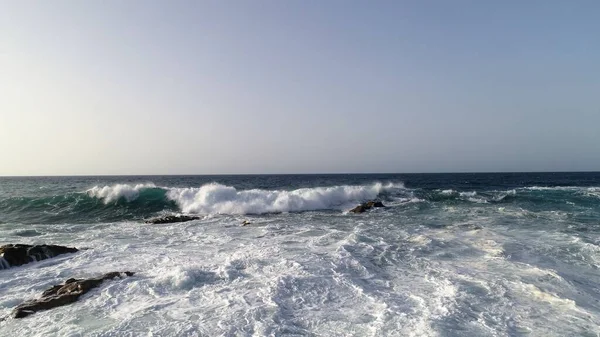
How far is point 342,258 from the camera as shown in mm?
10008

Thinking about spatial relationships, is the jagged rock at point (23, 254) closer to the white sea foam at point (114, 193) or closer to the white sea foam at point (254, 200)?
the white sea foam at point (254, 200)

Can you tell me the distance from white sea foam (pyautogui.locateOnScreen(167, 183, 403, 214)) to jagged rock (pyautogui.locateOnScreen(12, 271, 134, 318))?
52.0 ft

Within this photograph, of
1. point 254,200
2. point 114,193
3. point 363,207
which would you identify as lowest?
point 363,207

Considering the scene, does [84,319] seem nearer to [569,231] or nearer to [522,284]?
Answer: [522,284]

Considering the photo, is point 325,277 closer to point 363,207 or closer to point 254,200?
point 363,207

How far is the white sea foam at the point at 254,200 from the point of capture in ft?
80.2

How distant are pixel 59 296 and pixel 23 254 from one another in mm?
4422

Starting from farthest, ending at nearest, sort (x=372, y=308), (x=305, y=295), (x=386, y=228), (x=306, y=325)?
1. (x=386, y=228)
2. (x=305, y=295)
3. (x=372, y=308)
4. (x=306, y=325)

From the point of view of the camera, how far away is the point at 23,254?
32.4 ft

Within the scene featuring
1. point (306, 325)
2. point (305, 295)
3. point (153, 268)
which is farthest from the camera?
point (153, 268)

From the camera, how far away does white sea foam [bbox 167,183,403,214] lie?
2444cm

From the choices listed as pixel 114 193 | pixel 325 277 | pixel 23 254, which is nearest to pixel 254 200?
pixel 114 193

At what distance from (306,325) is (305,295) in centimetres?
140

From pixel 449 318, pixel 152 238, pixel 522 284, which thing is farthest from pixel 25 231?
pixel 522 284
